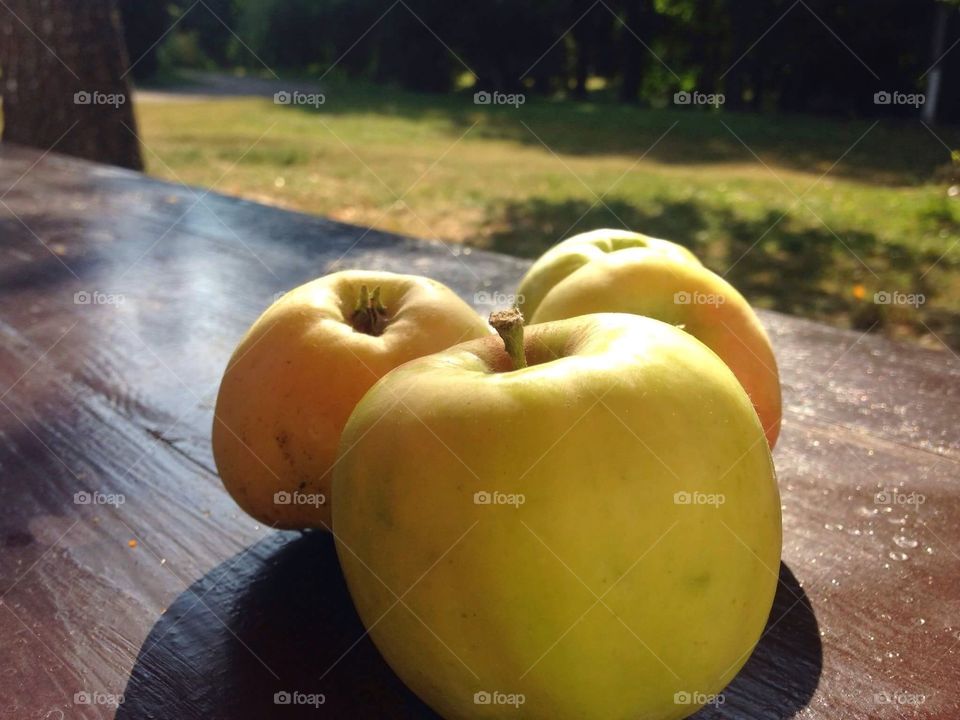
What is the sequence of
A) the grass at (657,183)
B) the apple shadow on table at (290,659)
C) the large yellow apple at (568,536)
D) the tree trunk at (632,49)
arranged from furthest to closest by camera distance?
the tree trunk at (632,49), the grass at (657,183), the apple shadow on table at (290,659), the large yellow apple at (568,536)

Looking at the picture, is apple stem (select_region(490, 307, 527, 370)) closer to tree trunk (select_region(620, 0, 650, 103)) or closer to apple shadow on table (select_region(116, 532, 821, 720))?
apple shadow on table (select_region(116, 532, 821, 720))

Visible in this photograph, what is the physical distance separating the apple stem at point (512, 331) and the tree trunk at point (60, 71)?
16.0 feet

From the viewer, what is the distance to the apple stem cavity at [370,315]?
3.84ft

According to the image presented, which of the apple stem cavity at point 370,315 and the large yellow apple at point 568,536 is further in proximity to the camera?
the apple stem cavity at point 370,315

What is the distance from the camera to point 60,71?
5.18m

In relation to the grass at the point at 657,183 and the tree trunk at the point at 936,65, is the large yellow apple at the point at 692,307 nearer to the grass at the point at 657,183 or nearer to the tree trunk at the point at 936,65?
the grass at the point at 657,183

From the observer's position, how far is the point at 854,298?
505cm

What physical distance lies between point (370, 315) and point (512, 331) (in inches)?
12.0

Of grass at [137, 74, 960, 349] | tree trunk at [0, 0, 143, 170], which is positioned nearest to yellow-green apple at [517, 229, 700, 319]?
grass at [137, 74, 960, 349]

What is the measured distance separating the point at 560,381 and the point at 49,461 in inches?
36.0

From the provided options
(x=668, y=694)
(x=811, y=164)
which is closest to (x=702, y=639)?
(x=668, y=694)

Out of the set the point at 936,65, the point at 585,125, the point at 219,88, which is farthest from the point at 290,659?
the point at 219,88

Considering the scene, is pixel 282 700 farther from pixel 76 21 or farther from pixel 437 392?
pixel 76 21

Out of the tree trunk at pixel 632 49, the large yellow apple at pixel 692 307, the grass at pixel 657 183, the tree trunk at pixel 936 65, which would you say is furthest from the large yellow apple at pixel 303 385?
the tree trunk at pixel 632 49
